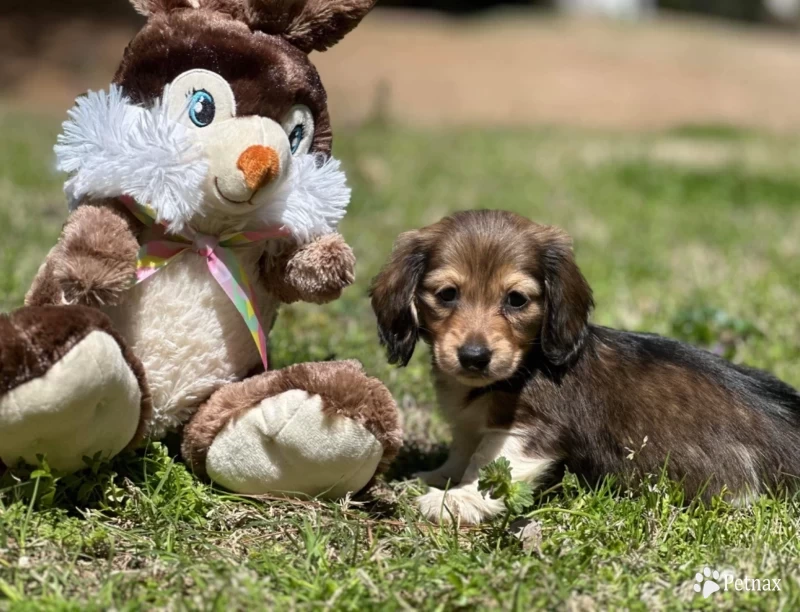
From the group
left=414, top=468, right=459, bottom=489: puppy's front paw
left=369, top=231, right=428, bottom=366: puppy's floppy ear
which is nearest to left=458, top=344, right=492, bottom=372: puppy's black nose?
left=369, top=231, right=428, bottom=366: puppy's floppy ear

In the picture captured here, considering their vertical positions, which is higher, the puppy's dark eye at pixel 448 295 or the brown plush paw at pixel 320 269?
the brown plush paw at pixel 320 269

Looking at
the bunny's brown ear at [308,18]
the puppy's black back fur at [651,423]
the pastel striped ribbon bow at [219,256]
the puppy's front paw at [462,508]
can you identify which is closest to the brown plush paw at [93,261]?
the pastel striped ribbon bow at [219,256]

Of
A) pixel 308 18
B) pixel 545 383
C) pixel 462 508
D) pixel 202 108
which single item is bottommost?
pixel 462 508

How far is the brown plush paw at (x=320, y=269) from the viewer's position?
3.40 m

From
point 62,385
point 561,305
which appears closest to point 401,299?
point 561,305

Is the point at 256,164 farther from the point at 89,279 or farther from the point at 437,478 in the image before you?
the point at 437,478

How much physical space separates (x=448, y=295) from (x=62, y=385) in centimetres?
140

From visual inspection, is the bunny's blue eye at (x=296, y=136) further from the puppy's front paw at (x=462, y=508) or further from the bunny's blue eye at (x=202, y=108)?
the puppy's front paw at (x=462, y=508)

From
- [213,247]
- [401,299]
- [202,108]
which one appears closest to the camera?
[202,108]

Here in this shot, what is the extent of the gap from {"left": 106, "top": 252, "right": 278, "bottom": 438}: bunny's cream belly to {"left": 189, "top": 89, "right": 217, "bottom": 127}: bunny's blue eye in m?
0.47

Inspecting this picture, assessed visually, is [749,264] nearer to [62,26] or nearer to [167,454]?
[167,454]

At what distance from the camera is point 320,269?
3395mm

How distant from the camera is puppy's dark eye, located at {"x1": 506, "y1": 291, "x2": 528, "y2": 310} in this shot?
3.43 meters

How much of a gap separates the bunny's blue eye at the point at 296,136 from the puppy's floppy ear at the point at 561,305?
3.15ft
